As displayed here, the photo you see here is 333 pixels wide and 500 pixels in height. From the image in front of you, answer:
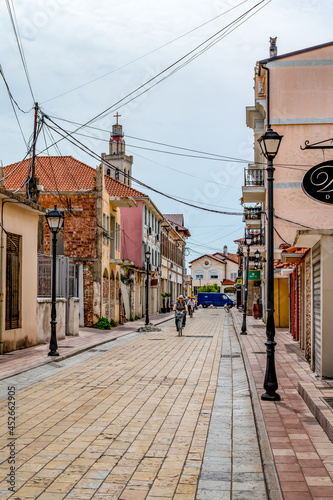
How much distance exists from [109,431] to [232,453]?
1779 mm

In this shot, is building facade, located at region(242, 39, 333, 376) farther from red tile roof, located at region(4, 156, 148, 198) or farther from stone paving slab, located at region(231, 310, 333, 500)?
stone paving slab, located at region(231, 310, 333, 500)

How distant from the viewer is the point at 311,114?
29812 mm

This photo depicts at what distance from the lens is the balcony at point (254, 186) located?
3191 cm

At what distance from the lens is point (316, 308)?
12.5m

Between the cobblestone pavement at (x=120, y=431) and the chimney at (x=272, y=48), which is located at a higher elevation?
the chimney at (x=272, y=48)

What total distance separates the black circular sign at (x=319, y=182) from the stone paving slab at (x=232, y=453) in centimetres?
363

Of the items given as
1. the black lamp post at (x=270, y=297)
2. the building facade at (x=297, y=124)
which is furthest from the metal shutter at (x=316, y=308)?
the building facade at (x=297, y=124)

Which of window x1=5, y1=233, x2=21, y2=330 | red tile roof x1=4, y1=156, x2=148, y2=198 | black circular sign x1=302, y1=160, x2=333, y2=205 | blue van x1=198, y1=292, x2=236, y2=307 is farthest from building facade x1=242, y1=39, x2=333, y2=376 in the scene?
blue van x1=198, y1=292, x2=236, y2=307

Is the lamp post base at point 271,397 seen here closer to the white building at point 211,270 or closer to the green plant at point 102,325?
the green plant at point 102,325

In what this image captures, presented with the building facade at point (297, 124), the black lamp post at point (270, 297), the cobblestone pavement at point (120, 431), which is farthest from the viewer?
the building facade at point (297, 124)

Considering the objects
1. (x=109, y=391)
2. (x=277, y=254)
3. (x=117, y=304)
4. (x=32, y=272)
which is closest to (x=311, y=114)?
(x=277, y=254)

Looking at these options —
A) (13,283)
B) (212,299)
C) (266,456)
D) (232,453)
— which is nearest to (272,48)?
(13,283)

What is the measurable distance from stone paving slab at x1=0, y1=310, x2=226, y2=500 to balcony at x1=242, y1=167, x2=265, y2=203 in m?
18.2

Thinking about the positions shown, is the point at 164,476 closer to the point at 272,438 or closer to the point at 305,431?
the point at 272,438
